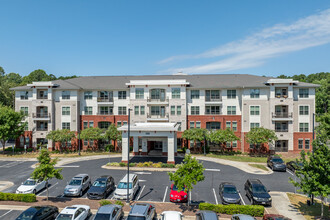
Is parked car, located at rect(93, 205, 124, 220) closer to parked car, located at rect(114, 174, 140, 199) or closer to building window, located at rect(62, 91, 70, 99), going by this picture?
parked car, located at rect(114, 174, 140, 199)

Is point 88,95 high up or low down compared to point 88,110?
up

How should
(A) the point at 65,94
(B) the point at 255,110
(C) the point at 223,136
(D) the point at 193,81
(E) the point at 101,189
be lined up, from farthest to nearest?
(D) the point at 193,81 → (A) the point at 65,94 → (B) the point at 255,110 → (C) the point at 223,136 → (E) the point at 101,189

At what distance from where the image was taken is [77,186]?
73.3ft

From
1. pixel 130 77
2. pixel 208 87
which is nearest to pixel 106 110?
pixel 130 77

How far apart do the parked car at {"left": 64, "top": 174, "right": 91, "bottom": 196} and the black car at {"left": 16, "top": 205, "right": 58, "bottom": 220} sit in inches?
173

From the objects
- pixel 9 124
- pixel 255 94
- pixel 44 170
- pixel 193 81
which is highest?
pixel 193 81

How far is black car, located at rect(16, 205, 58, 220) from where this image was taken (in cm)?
1545

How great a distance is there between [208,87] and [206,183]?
77.2ft

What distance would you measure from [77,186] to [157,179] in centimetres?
946

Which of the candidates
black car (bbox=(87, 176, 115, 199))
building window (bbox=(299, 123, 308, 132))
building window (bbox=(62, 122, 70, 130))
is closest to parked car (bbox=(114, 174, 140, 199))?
black car (bbox=(87, 176, 115, 199))

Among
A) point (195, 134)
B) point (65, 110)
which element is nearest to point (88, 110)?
point (65, 110)

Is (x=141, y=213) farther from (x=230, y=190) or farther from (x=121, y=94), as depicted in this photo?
(x=121, y=94)

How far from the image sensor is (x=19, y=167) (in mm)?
33781

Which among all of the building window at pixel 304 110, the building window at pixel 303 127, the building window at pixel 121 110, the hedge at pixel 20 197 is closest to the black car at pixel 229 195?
the hedge at pixel 20 197
